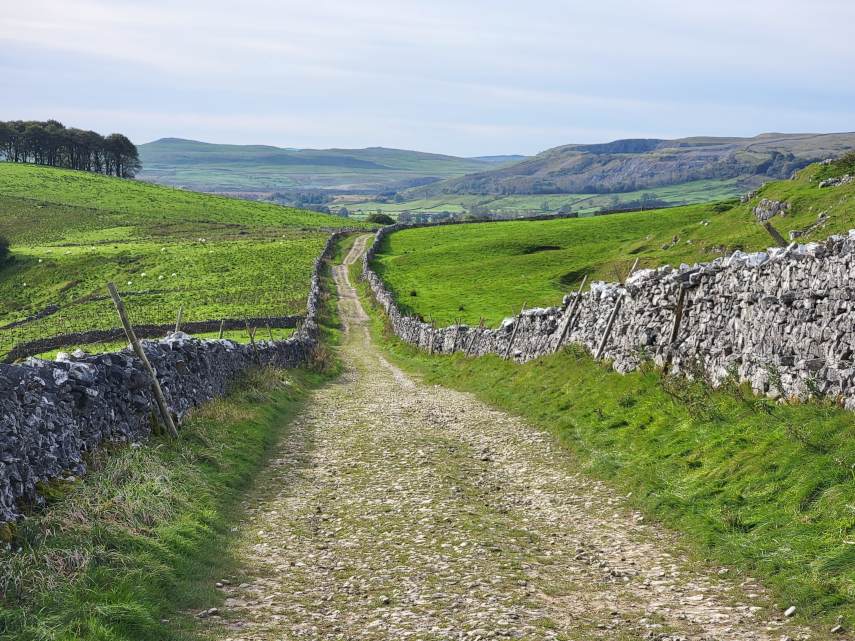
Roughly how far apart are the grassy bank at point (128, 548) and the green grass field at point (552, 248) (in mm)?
13972

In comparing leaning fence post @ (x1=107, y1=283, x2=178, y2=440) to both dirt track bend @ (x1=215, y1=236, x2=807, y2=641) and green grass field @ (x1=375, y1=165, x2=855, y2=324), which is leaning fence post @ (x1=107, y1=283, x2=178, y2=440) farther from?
green grass field @ (x1=375, y1=165, x2=855, y2=324)

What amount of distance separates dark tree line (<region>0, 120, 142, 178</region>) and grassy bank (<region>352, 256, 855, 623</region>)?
185 m

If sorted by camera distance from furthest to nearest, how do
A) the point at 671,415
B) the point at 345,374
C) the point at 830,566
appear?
the point at 345,374, the point at 671,415, the point at 830,566

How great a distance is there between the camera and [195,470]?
42.8 feet

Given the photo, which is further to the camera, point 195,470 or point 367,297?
point 367,297

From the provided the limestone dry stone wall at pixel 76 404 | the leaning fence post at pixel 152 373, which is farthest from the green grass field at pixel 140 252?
the leaning fence post at pixel 152 373

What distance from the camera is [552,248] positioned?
81.4 meters

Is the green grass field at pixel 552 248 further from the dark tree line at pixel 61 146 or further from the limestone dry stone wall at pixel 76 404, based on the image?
the dark tree line at pixel 61 146

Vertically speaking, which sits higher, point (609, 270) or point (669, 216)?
point (669, 216)

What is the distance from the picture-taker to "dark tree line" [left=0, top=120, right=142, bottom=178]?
550ft

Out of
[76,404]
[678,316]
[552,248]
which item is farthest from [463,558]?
[552,248]

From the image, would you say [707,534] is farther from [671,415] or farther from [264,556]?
[264,556]

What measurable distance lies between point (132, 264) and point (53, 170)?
96.0 metres

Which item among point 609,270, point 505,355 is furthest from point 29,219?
point 505,355
